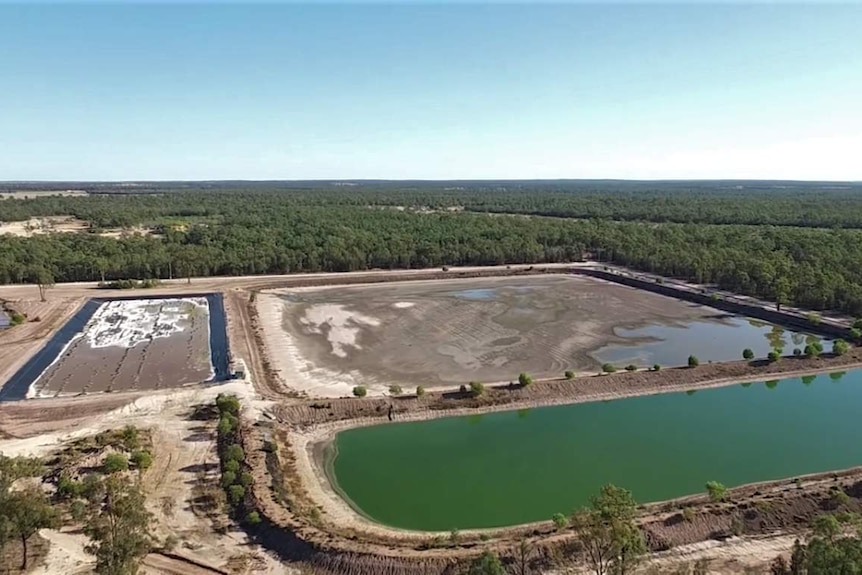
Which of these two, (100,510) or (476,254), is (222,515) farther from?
(476,254)

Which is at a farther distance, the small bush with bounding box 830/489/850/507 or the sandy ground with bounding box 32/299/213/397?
the sandy ground with bounding box 32/299/213/397

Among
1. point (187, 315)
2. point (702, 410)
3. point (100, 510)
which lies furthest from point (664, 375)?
point (187, 315)

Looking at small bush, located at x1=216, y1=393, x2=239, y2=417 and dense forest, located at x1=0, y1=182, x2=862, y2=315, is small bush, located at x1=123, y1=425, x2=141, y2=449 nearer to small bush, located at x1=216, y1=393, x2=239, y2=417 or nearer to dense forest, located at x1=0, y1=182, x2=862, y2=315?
small bush, located at x1=216, y1=393, x2=239, y2=417

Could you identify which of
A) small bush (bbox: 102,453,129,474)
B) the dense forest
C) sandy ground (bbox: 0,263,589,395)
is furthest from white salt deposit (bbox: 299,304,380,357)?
small bush (bbox: 102,453,129,474)

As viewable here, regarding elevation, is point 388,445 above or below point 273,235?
below

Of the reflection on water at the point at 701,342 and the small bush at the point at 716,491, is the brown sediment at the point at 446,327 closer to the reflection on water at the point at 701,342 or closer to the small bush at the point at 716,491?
the reflection on water at the point at 701,342
